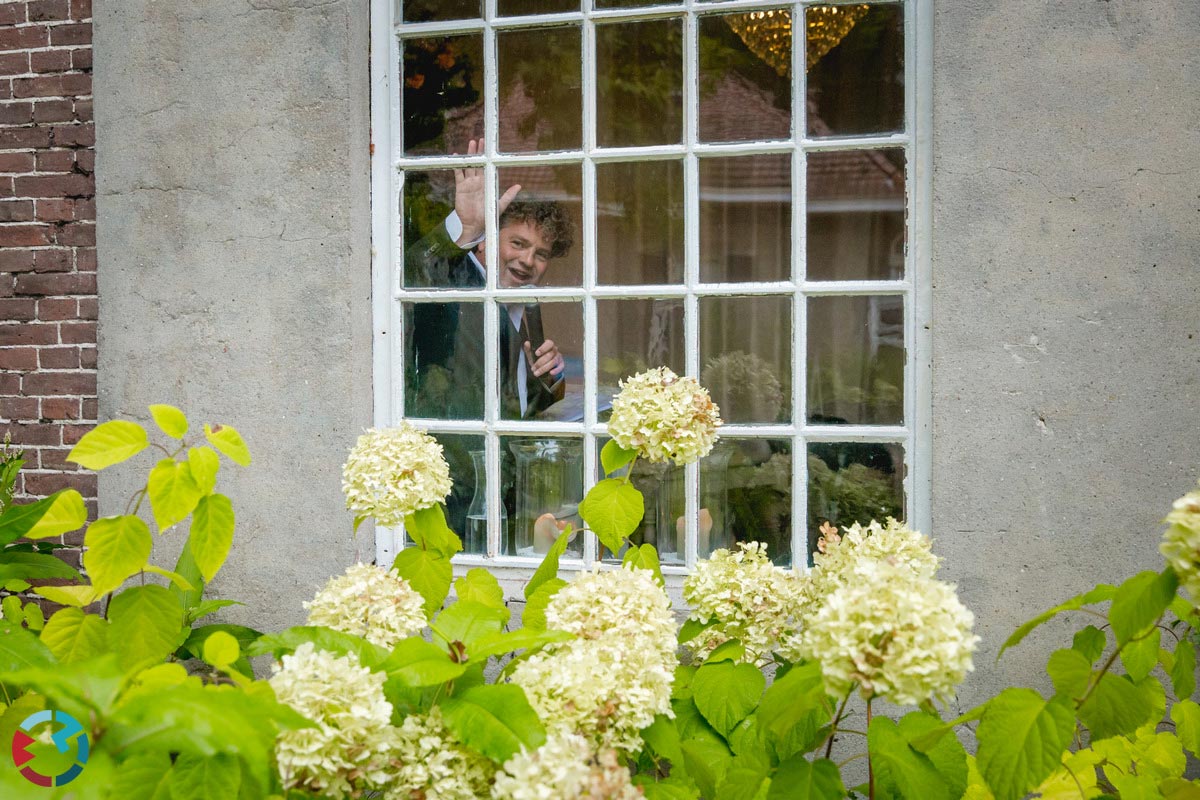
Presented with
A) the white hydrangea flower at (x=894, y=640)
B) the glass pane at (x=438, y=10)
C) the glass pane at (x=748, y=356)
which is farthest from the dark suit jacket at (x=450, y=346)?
the white hydrangea flower at (x=894, y=640)

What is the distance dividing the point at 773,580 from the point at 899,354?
1.10 m

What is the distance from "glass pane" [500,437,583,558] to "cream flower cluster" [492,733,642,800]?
1.67 metres

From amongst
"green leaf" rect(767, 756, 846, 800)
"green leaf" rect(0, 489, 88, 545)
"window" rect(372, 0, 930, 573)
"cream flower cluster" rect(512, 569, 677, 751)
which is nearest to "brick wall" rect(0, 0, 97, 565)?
"window" rect(372, 0, 930, 573)

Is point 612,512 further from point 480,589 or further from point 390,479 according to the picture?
point 390,479

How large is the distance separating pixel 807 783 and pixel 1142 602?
21.3 inches

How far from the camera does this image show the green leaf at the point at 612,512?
1893 mm

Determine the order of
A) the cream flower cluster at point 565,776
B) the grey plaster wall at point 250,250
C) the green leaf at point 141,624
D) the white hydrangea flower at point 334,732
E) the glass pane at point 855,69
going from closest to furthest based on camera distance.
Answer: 1. the cream flower cluster at point 565,776
2. the white hydrangea flower at point 334,732
3. the green leaf at point 141,624
4. the glass pane at point 855,69
5. the grey plaster wall at point 250,250

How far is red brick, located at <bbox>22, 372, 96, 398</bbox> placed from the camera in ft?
9.36

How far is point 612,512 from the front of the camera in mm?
1895

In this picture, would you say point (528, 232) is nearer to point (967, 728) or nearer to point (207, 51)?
point (207, 51)

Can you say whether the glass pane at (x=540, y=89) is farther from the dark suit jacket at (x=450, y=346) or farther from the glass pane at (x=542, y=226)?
the dark suit jacket at (x=450, y=346)

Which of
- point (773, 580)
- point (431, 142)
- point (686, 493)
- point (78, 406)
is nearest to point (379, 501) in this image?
point (773, 580)

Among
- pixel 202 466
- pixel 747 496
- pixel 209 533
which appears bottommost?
pixel 747 496

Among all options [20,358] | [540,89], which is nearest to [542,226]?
[540,89]
